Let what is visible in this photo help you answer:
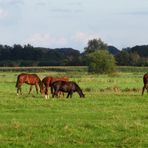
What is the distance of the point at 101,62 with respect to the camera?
270 ft

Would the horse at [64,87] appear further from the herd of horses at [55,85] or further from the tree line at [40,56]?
the tree line at [40,56]

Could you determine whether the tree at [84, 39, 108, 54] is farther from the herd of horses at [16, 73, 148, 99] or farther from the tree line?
the herd of horses at [16, 73, 148, 99]

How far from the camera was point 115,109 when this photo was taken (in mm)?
24297

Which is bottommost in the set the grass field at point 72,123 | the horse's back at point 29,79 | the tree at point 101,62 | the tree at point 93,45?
the grass field at point 72,123

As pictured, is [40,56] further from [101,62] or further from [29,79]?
[29,79]

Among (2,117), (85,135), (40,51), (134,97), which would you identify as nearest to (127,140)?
(85,135)

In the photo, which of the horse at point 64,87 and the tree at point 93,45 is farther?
the tree at point 93,45

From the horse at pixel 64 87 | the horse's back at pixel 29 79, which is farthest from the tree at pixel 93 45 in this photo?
the horse at pixel 64 87

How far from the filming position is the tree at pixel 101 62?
269 ft

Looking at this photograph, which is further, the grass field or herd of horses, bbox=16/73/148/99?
herd of horses, bbox=16/73/148/99

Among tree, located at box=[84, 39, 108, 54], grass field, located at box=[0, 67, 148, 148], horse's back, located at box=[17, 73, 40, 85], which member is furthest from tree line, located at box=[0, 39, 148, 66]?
grass field, located at box=[0, 67, 148, 148]

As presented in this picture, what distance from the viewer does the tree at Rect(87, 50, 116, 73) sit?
269ft

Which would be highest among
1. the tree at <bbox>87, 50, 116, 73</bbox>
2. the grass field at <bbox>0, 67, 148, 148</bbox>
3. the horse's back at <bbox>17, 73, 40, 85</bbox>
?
the tree at <bbox>87, 50, 116, 73</bbox>

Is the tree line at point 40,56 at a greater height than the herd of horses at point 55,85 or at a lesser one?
greater
